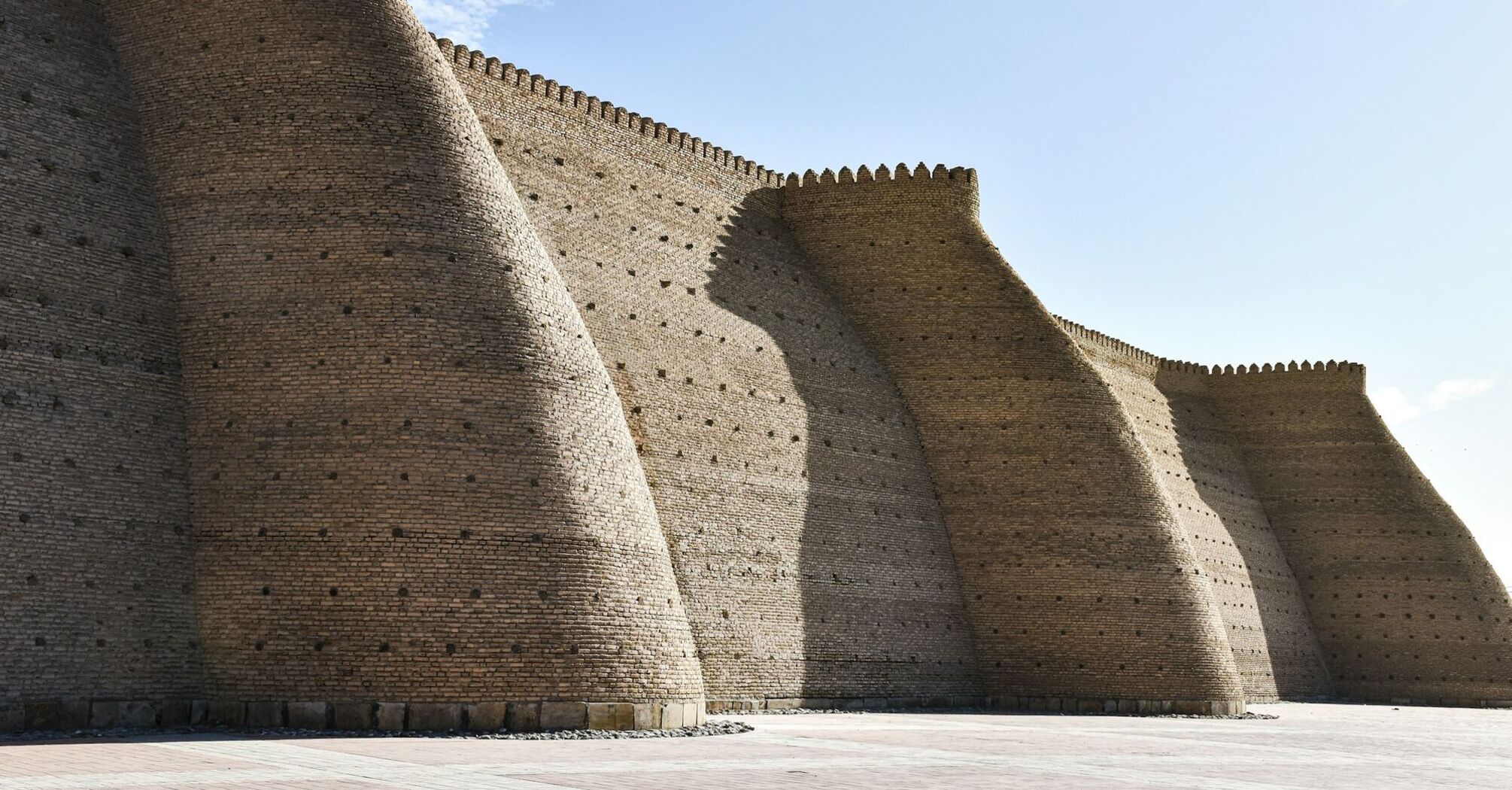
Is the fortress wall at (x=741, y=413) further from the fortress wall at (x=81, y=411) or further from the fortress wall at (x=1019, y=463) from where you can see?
the fortress wall at (x=81, y=411)

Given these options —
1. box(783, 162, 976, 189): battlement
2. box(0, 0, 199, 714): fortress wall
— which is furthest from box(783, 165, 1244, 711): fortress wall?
box(0, 0, 199, 714): fortress wall

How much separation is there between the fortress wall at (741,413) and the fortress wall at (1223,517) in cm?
805

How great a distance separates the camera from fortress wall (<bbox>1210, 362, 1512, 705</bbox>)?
33.1 m

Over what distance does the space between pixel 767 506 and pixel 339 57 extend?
320 inches

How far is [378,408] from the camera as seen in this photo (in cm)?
1529

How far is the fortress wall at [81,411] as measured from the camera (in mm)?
13781

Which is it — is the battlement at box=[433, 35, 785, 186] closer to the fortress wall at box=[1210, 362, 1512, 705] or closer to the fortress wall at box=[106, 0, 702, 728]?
the fortress wall at box=[106, 0, 702, 728]

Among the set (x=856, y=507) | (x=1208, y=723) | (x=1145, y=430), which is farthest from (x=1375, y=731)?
(x=1145, y=430)

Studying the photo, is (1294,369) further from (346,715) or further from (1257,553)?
(346,715)

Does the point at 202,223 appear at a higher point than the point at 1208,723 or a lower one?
higher

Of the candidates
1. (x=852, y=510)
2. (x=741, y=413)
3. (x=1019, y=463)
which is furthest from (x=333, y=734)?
(x=1019, y=463)

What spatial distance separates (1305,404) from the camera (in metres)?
36.3

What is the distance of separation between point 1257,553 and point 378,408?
929 inches

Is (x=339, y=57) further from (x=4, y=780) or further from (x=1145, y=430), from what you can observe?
(x=1145, y=430)
